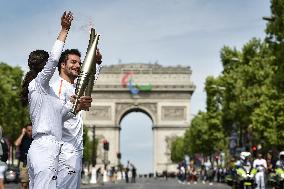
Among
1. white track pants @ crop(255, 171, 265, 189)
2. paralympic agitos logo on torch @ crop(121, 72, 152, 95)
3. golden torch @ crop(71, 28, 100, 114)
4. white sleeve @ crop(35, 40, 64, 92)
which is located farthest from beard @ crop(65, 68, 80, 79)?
paralympic agitos logo on torch @ crop(121, 72, 152, 95)

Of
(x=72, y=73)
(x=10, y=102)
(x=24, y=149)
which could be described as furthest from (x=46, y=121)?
(x=10, y=102)

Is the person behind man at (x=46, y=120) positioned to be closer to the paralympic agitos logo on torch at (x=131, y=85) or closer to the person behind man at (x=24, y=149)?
the person behind man at (x=24, y=149)

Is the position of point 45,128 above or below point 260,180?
above

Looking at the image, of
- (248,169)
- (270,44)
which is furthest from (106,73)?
(248,169)

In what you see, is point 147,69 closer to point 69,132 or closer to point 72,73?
point 72,73

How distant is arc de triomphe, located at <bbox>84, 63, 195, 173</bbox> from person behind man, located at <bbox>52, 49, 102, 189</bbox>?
128641mm

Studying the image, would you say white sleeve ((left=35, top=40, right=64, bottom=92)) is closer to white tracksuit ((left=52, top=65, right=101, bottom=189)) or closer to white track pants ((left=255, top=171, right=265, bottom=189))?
white tracksuit ((left=52, top=65, right=101, bottom=189))

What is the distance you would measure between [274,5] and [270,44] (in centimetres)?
189

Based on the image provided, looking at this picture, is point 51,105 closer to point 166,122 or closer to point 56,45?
point 56,45

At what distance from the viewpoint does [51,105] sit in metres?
7.49

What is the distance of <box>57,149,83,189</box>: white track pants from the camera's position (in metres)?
7.65

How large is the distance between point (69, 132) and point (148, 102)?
13782 centimetres

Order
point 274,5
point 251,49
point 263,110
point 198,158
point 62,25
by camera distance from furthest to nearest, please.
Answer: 1. point 198,158
2. point 251,49
3. point 263,110
4. point 274,5
5. point 62,25

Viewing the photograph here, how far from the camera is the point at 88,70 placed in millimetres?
6660
